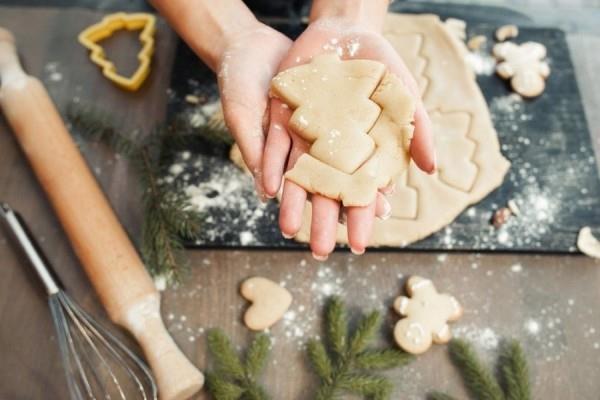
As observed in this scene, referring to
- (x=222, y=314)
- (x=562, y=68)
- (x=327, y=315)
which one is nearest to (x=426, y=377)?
(x=327, y=315)

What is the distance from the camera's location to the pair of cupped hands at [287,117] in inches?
34.8

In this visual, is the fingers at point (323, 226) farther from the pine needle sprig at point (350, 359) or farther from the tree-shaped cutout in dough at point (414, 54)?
the tree-shaped cutout in dough at point (414, 54)

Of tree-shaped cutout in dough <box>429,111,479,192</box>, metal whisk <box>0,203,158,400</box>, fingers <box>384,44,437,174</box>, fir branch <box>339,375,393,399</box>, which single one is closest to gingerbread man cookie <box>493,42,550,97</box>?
tree-shaped cutout in dough <box>429,111,479,192</box>

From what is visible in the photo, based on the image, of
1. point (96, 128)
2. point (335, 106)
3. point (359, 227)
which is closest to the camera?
point (359, 227)

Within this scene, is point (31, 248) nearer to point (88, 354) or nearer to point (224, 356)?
point (88, 354)

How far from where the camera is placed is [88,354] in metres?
1.12

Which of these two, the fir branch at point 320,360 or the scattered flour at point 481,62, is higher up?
the scattered flour at point 481,62

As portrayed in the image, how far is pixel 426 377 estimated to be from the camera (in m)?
1.08

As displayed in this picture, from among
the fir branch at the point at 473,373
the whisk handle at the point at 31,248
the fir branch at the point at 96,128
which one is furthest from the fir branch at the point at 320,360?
the fir branch at the point at 96,128

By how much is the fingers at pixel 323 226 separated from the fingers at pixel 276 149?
6 cm

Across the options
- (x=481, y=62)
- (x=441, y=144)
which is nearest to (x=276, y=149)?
(x=441, y=144)

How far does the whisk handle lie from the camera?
1.10m

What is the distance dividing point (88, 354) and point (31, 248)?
0.22 m

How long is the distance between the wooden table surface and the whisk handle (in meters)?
0.06
